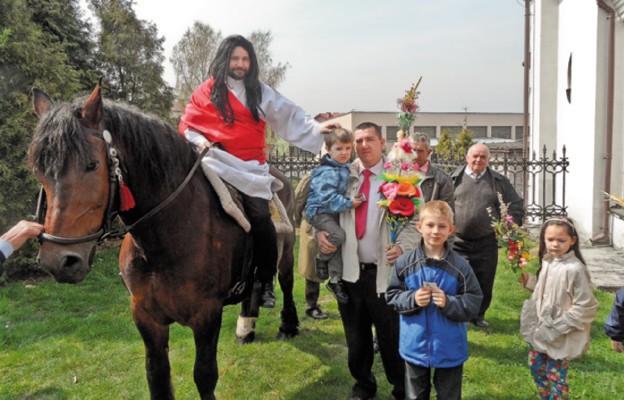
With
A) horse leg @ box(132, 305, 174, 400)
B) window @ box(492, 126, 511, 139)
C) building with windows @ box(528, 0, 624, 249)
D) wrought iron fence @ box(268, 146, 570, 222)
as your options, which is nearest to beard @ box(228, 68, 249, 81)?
horse leg @ box(132, 305, 174, 400)

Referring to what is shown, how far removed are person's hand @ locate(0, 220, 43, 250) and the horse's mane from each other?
25cm

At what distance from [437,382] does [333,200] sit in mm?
1308

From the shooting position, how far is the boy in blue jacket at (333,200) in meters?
3.04

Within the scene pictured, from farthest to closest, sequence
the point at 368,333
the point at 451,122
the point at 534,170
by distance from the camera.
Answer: the point at 451,122
the point at 534,170
the point at 368,333

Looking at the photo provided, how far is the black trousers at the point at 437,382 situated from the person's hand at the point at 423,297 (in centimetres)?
45

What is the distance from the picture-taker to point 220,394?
3.68 m

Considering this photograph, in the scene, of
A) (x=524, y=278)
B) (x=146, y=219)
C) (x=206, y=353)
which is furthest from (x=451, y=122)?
(x=146, y=219)

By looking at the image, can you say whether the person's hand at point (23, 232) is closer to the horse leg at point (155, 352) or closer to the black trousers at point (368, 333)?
the horse leg at point (155, 352)

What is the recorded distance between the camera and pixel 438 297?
2496mm

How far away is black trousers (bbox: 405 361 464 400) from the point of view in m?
2.63

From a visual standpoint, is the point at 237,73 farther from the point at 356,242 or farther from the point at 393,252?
the point at 393,252

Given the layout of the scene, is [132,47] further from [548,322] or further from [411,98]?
[548,322]

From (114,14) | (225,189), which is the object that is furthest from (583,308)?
(114,14)

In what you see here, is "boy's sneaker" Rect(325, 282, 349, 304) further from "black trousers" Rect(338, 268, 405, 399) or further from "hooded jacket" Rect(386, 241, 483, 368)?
"hooded jacket" Rect(386, 241, 483, 368)
